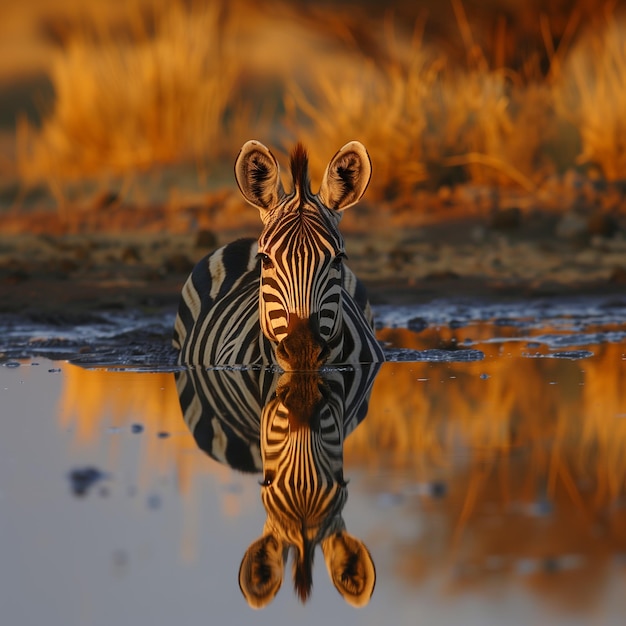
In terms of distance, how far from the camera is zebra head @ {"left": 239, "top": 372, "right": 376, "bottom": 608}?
3430mm

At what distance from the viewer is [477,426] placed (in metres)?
5.55

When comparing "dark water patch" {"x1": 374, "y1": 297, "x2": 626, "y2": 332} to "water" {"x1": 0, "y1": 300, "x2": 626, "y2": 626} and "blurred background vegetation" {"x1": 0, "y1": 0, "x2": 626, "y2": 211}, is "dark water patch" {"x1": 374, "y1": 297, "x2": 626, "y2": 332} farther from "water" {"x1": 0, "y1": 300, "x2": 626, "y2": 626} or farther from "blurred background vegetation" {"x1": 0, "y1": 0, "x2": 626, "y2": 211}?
"blurred background vegetation" {"x1": 0, "y1": 0, "x2": 626, "y2": 211}

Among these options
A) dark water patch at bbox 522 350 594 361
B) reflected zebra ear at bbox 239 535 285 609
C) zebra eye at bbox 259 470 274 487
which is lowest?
reflected zebra ear at bbox 239 535 285 609

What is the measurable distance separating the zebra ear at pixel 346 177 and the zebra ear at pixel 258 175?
23 centimetres

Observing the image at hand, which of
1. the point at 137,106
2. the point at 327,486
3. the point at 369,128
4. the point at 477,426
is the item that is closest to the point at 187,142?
the point at 137,106

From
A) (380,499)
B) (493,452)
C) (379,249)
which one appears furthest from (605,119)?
(380,499)

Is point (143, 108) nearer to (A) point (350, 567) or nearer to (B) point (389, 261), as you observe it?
(B) point (389, 261)

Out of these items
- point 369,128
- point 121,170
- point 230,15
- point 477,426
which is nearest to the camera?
point 477,426

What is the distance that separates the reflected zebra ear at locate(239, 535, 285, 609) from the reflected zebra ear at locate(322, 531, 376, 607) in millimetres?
128

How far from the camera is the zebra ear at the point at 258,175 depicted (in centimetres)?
655

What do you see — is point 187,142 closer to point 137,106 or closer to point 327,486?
point 137,106

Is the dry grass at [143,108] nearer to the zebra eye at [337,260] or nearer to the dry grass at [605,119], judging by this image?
the dry grass at [605,119]

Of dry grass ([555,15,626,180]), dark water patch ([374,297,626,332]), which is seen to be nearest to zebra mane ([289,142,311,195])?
dark water patch ([374,297,626,332])

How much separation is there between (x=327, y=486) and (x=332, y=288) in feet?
7.21
